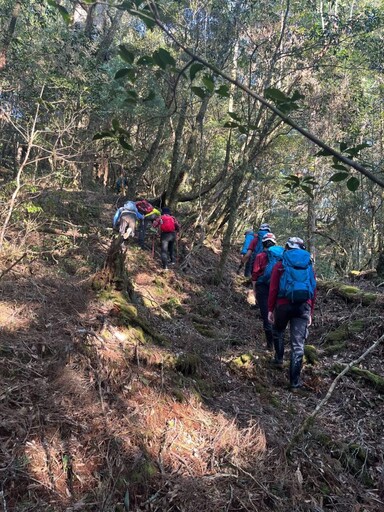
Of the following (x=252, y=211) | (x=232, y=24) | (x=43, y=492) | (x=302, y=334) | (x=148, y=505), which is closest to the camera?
(x=43, y=492)

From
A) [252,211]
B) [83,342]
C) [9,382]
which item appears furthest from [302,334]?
[252,211]

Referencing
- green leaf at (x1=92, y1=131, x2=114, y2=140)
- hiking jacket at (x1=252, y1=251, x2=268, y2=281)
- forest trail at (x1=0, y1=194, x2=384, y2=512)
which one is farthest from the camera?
hiking jacket at (x1=252, y1=251, x2=268, y2=281)

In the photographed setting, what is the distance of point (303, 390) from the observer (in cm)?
Result: 607

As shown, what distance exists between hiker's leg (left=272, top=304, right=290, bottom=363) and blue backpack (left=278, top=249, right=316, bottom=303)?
22 cm

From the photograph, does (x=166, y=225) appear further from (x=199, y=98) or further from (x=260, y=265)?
(x=199, y=98)

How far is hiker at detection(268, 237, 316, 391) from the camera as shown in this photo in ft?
19.0

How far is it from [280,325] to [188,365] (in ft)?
5.48

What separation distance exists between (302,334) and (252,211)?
20.1 metres

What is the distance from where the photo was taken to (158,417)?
416cm

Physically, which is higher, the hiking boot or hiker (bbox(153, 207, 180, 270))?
hiker (bbox(153, 207, 180, 270))

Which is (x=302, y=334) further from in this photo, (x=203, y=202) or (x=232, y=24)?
(x=203, y=202)

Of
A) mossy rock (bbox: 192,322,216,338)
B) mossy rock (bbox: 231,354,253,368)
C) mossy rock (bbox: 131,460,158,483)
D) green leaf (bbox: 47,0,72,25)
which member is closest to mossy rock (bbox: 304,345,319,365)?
mossy rock (bbox: 231,354,253,368)

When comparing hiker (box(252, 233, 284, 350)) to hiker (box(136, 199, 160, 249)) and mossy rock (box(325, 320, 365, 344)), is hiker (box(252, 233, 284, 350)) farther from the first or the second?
hiker (box(136, 199, 160, 249))

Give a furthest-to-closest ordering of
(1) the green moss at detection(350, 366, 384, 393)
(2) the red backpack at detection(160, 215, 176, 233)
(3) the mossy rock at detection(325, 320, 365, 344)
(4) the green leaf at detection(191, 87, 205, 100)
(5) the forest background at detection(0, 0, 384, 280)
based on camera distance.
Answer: (2) the red backpack at detection(160, 215, 176, 233) < (5) the forest background at detection(0, 0, 384, 280) < (3) the mossy rock at detection(325, 320, 365, 344) < (1) the green moss at detection(350, 366, 384, 393) < (4) the green leaf at detection(191, 87, 205, 100)
